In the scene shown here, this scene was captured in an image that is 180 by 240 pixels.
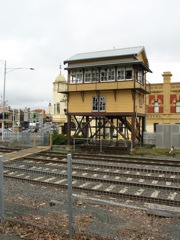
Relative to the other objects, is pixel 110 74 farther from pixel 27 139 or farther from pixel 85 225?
pixel 85 225

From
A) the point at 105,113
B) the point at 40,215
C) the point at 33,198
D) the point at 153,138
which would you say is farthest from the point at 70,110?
the point at 40,215

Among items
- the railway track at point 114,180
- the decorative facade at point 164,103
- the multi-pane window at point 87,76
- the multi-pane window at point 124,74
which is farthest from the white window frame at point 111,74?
the decorative facade at point 164,103

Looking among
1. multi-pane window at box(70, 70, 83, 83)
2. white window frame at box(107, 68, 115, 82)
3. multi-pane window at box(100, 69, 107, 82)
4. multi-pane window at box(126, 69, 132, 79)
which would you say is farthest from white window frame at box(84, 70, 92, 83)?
multi-pane window at box(126, 69, 132, 79)

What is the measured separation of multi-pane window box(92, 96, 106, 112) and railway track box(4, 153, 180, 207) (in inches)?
390

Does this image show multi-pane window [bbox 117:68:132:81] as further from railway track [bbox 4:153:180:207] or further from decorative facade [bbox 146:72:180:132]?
decorative facade [bbox 146:72:180:132]

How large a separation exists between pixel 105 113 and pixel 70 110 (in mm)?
4239

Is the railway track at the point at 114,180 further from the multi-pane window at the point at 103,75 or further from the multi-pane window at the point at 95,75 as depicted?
the multi-pane window at the point at 95,75

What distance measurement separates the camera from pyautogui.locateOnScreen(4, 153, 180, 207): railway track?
10.1 m

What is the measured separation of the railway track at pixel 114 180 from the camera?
1012cm

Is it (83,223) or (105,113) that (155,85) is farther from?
(83,223)

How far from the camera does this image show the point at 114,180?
39.2ft

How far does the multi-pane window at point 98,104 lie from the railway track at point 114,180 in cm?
990

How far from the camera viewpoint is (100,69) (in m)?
27.2

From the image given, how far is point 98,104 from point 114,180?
16.0m
